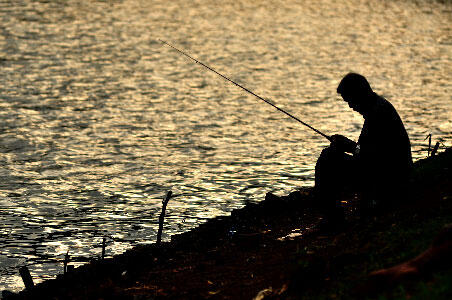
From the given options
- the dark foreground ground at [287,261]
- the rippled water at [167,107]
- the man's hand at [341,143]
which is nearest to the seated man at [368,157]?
the man's hand at [341,143]

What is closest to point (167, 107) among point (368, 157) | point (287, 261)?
point (287, 261)

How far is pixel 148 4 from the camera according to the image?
62531mm

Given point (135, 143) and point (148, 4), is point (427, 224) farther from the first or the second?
point (148, 4)

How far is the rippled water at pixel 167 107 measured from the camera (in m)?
16.3

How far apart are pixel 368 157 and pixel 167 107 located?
19861 mm

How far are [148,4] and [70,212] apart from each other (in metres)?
48.3

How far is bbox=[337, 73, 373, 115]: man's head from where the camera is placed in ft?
27.9

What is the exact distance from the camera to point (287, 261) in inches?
359

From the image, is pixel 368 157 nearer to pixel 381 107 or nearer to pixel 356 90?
pixel 381 107

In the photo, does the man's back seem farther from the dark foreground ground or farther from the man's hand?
the dark foreground ground

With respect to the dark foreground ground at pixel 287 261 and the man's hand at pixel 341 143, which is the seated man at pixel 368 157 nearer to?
the man's hand at pixel 341 143

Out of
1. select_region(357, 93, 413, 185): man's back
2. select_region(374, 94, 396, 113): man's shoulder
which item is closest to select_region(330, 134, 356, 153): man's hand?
select_region(357, 93, 413, 185): man's back

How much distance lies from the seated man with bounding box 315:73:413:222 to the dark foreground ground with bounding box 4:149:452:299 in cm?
38

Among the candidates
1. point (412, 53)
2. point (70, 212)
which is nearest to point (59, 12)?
point (412, 53)
